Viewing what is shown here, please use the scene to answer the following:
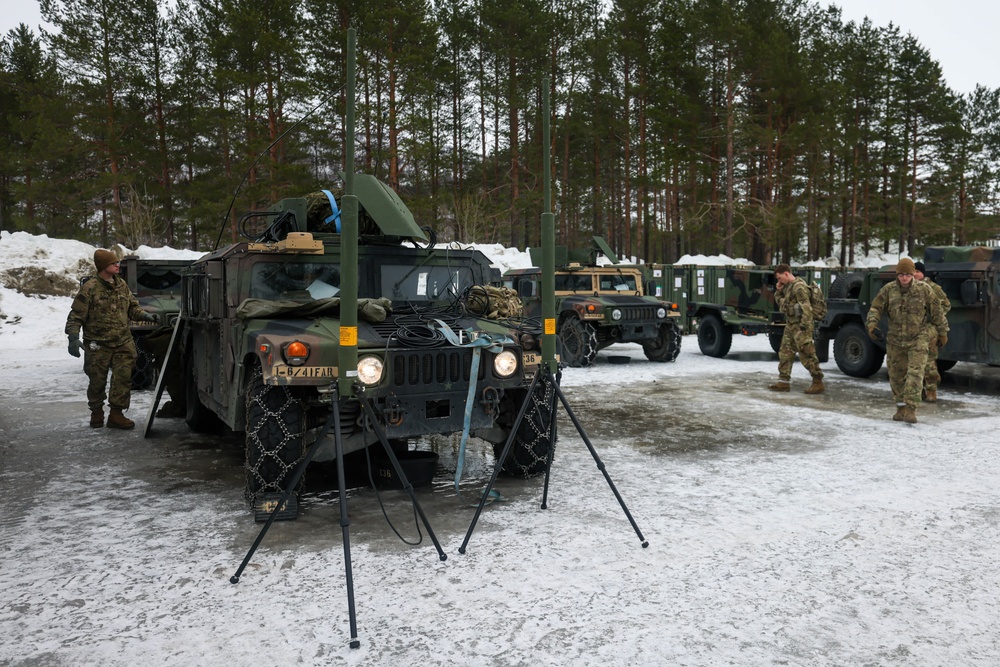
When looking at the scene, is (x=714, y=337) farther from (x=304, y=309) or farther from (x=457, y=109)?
(x=457, y=109)

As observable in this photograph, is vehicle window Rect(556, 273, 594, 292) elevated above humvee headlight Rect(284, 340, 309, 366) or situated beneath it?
elevated above

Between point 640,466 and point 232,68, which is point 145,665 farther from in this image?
point 232,68

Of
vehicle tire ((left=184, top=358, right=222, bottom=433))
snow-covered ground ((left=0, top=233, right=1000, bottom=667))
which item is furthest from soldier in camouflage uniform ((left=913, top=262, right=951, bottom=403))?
vehicle tire ((left=184, top=358, right=222, bottom=433))

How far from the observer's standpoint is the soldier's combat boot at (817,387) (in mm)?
9477

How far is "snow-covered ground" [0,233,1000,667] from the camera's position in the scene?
9.57 feet

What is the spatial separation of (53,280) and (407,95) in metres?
10.8

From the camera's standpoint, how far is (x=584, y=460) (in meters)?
5.99

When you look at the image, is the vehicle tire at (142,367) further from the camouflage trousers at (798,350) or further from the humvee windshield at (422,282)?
the camouflage trousers at (798,350)

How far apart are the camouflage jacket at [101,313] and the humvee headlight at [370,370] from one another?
Result: 4272 millimetres

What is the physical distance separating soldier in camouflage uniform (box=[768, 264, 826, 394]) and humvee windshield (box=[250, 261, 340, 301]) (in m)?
6.30

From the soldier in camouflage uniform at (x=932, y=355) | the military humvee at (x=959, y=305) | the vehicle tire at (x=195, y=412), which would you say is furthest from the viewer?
the military humvee at (x=959, y=305)

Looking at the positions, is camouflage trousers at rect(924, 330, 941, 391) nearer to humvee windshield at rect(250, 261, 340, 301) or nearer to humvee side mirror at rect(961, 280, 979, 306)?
humvee side mirror at rect(961, 280, 979, 306)

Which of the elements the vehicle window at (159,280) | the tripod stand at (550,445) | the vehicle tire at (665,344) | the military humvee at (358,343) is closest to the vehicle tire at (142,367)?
the vehicle window at (159,280)

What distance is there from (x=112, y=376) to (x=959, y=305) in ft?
31.6
